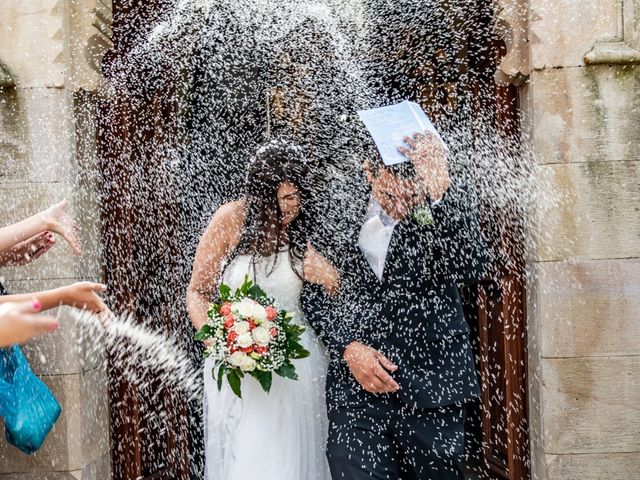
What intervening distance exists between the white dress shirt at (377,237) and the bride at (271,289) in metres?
0.31

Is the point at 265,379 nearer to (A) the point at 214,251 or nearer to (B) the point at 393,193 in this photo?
(A) the point at 214,251

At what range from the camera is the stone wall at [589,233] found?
13.5 ft

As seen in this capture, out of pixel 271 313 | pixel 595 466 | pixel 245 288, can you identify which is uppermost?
pixel 245 288

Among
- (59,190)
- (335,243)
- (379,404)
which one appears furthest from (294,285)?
(59,190)

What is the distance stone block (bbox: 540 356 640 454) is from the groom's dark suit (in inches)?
32.0

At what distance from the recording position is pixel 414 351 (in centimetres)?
355

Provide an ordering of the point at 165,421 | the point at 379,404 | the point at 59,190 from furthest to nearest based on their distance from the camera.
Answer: the point at 165,421 → the point at 59,190 → the point at 379,404

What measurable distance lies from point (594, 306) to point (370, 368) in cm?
140

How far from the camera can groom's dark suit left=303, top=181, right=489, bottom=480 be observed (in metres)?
3.47

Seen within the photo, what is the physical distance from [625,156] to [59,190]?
3.02m

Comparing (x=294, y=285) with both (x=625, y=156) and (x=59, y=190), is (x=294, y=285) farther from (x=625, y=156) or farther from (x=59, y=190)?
(x=625, y=156)

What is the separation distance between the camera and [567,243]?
4145 millimetres

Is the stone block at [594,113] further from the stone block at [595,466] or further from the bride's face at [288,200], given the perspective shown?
the stone block at [595,466]

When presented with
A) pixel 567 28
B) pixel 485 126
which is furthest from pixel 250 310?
pixel 567 28
